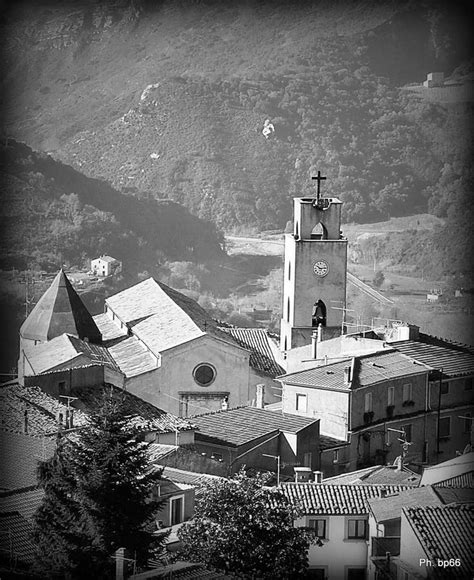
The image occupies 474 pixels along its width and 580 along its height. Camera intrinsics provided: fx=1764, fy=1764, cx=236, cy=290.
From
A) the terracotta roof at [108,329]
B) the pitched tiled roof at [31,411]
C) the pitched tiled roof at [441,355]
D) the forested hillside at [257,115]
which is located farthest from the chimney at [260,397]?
the forested hillside at [257,115]

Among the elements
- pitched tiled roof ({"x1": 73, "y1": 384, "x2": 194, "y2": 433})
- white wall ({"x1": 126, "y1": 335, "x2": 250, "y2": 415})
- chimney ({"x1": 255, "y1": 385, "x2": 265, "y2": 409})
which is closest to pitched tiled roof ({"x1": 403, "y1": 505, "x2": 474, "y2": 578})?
pitched tiled roof ({"x1": 73, "y1": 384, "x2": 194, "y2": 433})

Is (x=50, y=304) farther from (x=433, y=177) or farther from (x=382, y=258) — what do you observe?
(x=382, y=258)

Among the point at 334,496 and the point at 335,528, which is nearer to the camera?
the point at 335,528

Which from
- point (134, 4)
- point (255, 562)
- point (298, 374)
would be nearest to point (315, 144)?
point (298, 374)

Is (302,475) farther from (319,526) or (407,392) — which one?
(407,392)

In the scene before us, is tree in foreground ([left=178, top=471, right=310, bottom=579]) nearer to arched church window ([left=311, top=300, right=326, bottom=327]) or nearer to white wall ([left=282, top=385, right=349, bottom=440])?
white wall ([left=282, top=385, right=349, bottom=440])

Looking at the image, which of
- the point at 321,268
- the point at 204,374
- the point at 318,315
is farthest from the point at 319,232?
the point at 204,374
